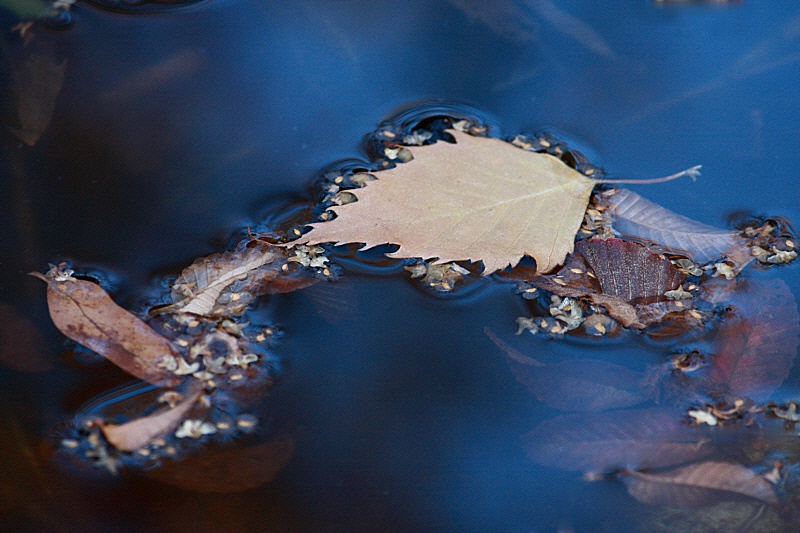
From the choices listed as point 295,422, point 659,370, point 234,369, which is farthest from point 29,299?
point 659,370

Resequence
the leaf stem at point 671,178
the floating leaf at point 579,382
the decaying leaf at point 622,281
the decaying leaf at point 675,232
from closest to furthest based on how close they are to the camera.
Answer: the floating leaf at point 579,382 → the decaying leaf at point 622,281 → the decaying leaf at point 675,232 → the leaf stem at point 671,178

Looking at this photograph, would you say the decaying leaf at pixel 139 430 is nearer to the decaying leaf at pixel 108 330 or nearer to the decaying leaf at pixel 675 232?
the decaying leaf at pixel 108 330

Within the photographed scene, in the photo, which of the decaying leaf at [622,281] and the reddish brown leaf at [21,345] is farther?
the decaying leaf at [622,281]

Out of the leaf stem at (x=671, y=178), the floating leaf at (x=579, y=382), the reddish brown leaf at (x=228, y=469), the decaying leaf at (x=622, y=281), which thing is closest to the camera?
the reddish brown leaf at (x=228, y=469)

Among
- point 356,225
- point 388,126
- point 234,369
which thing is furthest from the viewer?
point 388,126

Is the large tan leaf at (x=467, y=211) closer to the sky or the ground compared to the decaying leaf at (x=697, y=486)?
closer to the sky

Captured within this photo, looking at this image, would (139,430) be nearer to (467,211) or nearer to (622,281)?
(467,211)

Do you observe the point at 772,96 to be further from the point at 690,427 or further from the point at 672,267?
the point at 690,427

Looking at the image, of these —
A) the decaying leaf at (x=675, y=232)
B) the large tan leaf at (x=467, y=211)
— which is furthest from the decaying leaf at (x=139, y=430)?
the decaying leaf at (x=675, y=232)

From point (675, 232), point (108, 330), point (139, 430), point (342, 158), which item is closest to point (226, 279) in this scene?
point (108, 330)
